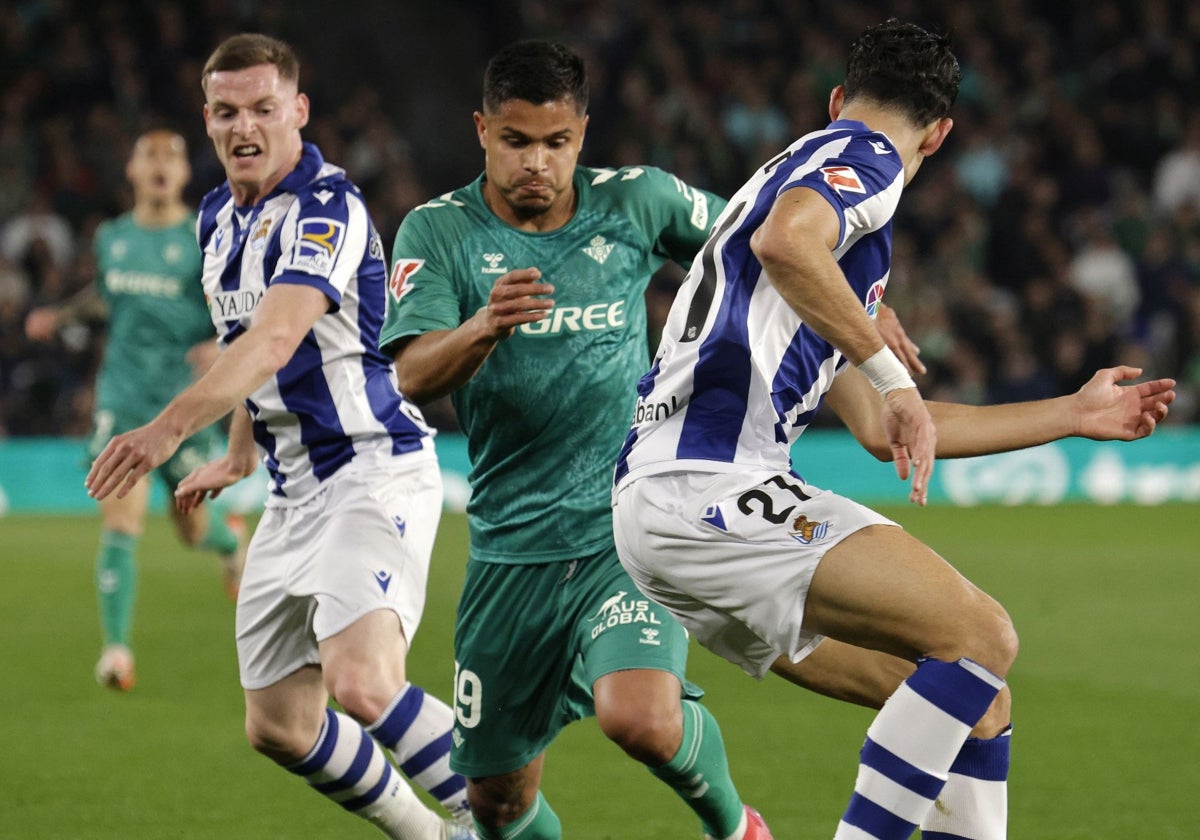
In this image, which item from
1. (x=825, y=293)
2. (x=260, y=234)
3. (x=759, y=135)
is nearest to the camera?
(x=825, y=293)

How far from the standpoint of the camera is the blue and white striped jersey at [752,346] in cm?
374

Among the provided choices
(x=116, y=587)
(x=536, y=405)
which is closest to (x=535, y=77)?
(x=536, y=405)

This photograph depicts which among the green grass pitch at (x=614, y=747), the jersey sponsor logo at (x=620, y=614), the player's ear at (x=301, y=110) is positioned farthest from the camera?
the green grass pitch at (x=614, y=747)

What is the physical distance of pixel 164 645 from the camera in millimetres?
8977

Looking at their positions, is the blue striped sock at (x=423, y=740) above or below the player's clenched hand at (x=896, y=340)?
below

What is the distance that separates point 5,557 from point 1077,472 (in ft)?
31.7

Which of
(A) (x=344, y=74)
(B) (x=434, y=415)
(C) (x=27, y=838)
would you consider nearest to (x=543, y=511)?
(C) (x=27, y=838)

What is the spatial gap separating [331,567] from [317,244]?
2.98 ft

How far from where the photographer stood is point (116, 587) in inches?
313

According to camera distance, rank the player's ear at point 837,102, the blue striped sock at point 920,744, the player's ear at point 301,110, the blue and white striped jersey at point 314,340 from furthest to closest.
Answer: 1. the player's ear at point 301,110
2. the blue and white striped jersey at point 314,340
3. the player's ear at point 837,102
4. the blue striped sock at point 920,744

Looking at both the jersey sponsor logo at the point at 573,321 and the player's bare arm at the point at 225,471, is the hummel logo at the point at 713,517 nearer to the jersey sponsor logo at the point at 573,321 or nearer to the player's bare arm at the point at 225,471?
the jersey sponsor logo at the point at 573,321

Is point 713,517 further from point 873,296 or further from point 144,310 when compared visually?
point 144,310

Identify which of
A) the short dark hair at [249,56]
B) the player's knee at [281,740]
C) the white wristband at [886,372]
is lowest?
the player's knee at [281,740]

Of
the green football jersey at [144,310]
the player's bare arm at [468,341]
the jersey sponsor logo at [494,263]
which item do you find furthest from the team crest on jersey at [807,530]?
the green football jersey at [144,310]
